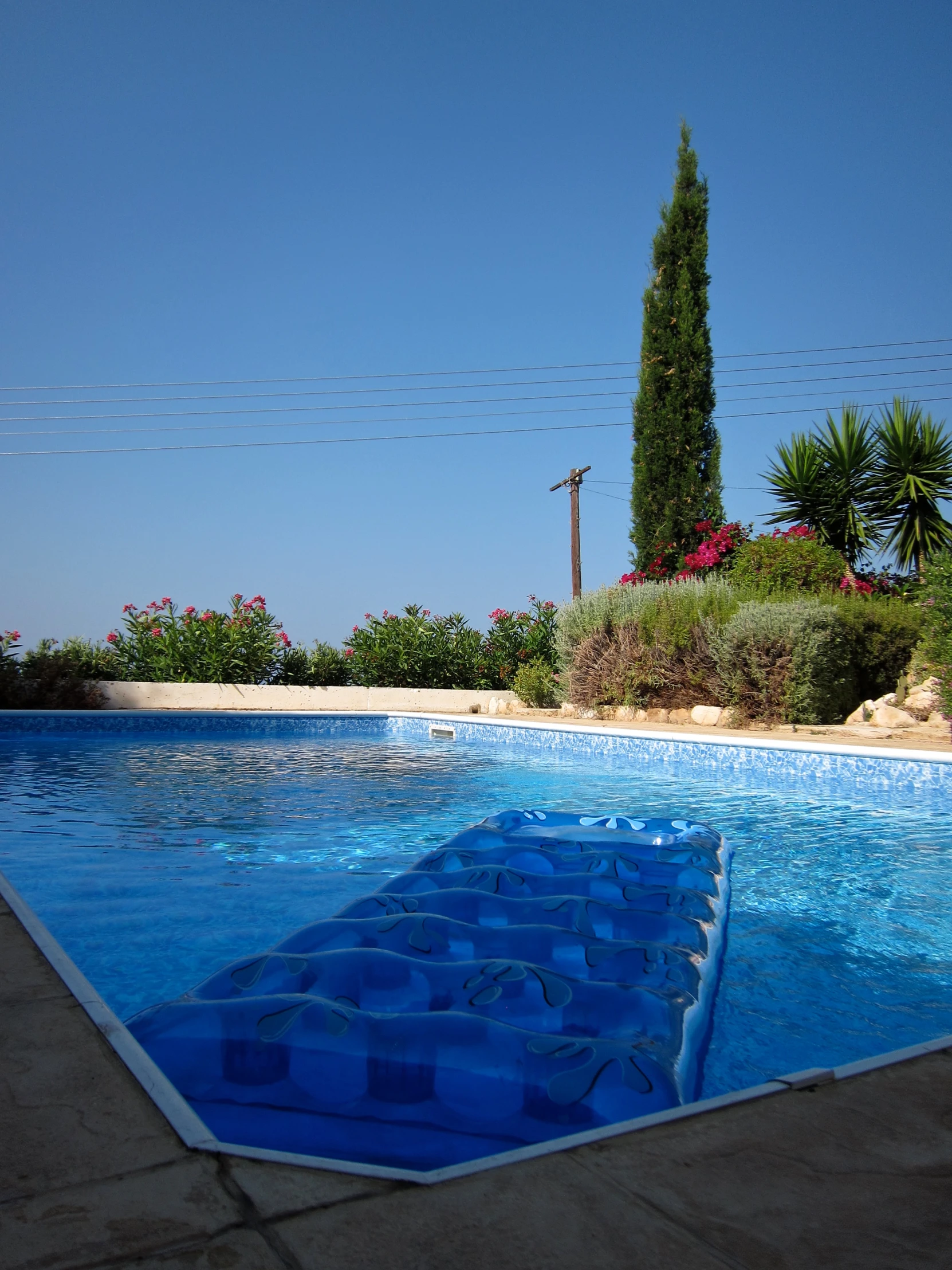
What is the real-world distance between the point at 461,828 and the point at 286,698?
9.90 m

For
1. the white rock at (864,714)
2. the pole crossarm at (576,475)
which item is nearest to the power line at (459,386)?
the pole crossarm at (576,475)

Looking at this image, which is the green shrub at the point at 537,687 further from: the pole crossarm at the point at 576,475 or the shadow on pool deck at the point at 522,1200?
the shadow on pool deck at the point at 522,1200

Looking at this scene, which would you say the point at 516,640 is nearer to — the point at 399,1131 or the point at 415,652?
the point at 415,652

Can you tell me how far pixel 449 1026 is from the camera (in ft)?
6.50

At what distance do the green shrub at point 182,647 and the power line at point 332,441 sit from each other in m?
8.59

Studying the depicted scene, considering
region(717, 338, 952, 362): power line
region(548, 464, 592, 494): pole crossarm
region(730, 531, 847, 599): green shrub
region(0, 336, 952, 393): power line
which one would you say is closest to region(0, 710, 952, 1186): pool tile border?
region(730, 531, 847, 599): green shrub

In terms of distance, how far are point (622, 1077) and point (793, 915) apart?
2483 millimetres

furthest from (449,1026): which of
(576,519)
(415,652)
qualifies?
(576,519)

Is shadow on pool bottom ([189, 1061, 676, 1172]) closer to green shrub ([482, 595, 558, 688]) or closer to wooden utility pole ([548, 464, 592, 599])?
green shrub ([482, 595, 558, 688])

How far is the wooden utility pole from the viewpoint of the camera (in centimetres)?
1814

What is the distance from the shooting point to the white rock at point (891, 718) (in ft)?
33.1

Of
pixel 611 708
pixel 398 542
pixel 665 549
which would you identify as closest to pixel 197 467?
pixel 398 542

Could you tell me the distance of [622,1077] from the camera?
186 cm

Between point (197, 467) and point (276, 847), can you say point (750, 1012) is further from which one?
point (197, 467)
